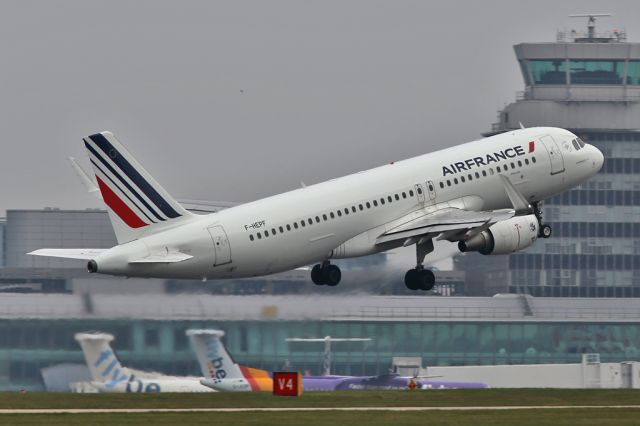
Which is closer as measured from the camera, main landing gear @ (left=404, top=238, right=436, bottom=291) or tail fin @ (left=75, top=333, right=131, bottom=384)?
main landing gear @ (left=404, top=238, right=436, bottom=291)

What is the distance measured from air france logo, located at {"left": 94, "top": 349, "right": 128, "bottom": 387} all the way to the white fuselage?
2459 centimetres

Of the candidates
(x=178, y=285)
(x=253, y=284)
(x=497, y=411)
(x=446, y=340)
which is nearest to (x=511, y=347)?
(x=446, y=340)

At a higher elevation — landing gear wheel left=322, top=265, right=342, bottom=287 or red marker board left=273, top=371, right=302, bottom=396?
landing gear wheel left=322, top=265, right=342, bottom=287

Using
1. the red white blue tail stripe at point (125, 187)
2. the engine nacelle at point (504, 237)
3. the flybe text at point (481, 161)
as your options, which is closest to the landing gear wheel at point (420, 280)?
the engine nacelle at point (504, 237)

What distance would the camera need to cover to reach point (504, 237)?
3462 inches

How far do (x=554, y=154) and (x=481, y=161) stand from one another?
5127 mm

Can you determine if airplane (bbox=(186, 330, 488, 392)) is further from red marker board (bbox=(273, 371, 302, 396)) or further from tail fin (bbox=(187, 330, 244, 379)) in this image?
red marker board (bbox=(273, 371, 302, 396))

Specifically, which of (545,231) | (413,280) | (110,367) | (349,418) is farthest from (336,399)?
(110,367)

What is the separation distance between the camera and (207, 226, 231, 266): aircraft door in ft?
263

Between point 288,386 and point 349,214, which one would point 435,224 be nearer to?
point 349,214

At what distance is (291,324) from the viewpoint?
4407 inches

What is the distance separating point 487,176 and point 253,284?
50.0m

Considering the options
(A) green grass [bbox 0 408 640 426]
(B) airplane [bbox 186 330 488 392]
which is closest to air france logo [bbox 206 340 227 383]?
(B) airplane [bbox 186 330 488 392]

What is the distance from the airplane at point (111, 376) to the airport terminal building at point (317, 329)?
0.92 metres
